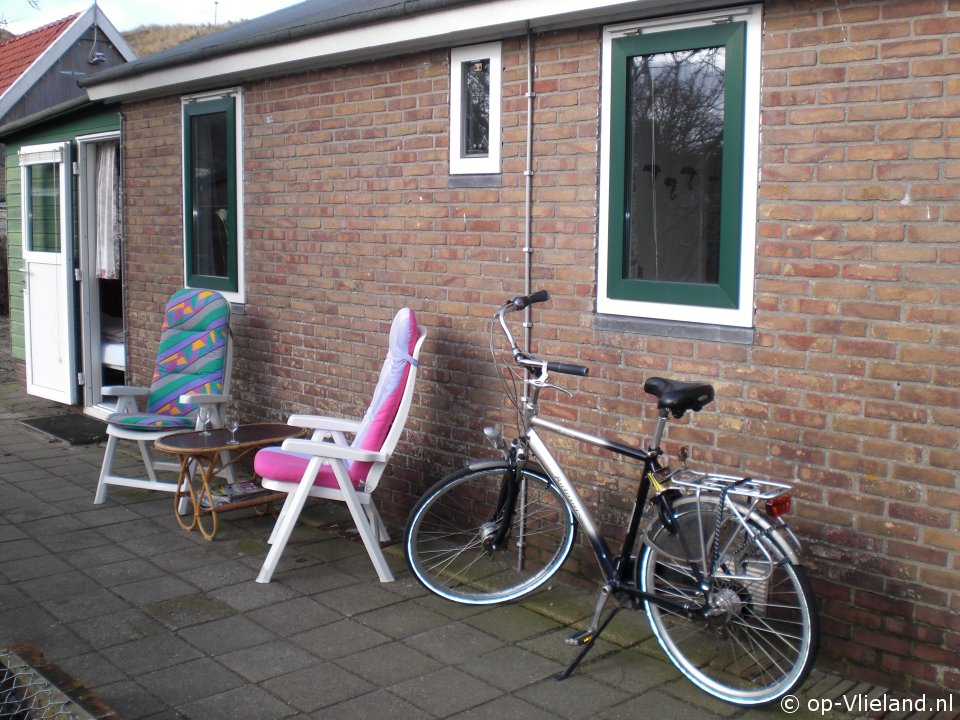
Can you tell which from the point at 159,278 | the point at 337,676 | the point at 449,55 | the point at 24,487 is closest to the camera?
the point at 337,676

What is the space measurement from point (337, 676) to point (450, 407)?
1.98m

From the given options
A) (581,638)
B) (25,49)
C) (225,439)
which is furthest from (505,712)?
(25,49)

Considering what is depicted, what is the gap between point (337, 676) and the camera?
161 inches

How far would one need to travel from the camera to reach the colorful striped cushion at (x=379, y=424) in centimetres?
525

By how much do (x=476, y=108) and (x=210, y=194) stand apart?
2919 millimetres

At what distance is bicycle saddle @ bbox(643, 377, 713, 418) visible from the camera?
3887 millimetres

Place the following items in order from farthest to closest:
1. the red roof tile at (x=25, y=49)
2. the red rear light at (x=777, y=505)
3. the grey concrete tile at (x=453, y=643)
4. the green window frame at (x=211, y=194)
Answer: the red roof tile at (x=25, y=49) → the green window frame at (x=211, y=194) → the grey concrete tile at (x=453, y=643) → the red rear light at (x=777, y=505)

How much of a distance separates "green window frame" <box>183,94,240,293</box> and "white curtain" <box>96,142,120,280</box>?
5.04 ft

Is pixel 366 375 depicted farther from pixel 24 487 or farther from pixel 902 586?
pixel 902 586

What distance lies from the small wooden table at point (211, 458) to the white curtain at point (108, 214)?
3545 millimetres

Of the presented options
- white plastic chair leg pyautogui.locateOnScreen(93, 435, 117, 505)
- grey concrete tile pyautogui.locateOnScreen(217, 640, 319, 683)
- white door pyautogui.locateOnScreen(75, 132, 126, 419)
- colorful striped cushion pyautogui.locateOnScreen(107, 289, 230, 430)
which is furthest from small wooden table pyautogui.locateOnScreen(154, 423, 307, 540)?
white door pyautogui.locateOnScreen(75, 132, 126, 419)

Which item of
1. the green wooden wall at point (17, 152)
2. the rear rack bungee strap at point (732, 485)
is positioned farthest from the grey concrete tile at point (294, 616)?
the green wooden wall at point (17, 152)

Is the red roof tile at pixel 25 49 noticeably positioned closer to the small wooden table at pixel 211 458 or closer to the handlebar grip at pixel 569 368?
the small wooden table at pixel 211 458

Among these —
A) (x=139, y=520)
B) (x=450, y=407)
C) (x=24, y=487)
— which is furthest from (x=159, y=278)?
(x=450, y=407)
